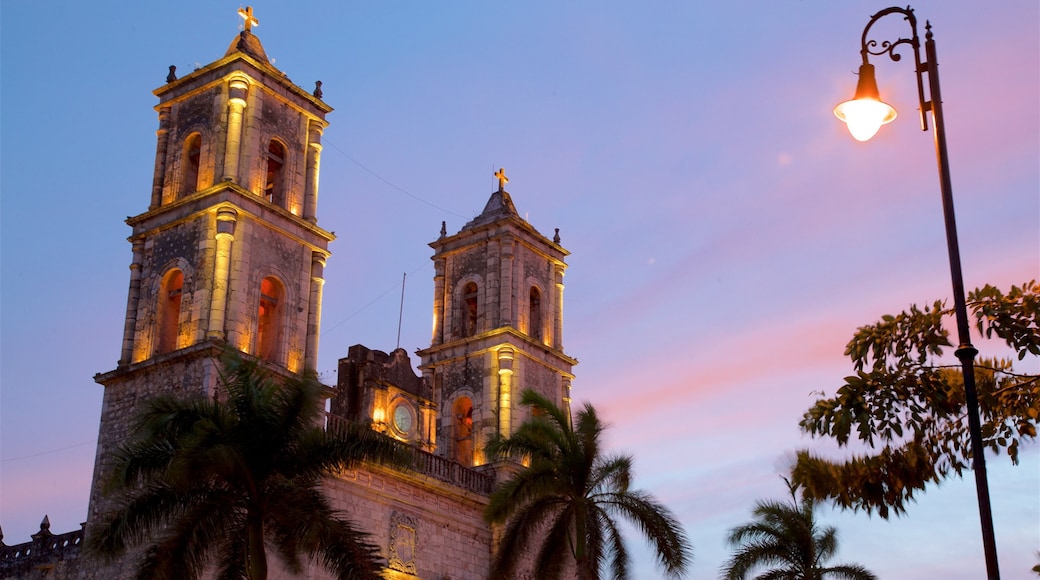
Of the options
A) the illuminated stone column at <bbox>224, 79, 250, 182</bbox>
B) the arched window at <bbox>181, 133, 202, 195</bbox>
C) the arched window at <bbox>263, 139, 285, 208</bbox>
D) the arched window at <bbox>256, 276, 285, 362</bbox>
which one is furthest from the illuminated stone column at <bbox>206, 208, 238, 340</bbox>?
the arched window at <bbox>181, 133, 202, 195</bbox>

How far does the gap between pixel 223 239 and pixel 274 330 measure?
9.18 ft

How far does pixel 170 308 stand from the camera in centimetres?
3281

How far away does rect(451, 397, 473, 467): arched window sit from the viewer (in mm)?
39719

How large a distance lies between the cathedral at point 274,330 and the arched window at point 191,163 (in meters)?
0.05

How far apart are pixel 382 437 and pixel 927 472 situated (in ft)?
37.5

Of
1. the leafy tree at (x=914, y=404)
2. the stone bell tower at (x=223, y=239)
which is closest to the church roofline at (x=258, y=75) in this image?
the stone bell tower at (x=223, y=239)

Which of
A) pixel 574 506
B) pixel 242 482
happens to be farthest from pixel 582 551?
pixel 242 482

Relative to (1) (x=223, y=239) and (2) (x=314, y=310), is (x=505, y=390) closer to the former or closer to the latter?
(2) (x=314, y=310)

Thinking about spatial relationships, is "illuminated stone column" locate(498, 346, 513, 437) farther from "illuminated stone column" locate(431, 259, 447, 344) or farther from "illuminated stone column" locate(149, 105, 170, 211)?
"illuminated stone column" locate(149, 105, 170, 211)

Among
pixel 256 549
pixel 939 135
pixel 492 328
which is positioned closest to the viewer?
pixel 939 135

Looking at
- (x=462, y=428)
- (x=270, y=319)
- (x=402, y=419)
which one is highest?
(x=270, y=319)

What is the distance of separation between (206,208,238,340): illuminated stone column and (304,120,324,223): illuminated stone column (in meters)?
3.12

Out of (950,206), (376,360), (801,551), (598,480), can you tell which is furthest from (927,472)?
(376,360)

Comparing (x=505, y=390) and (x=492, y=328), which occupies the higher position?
(x=492, y=328)
